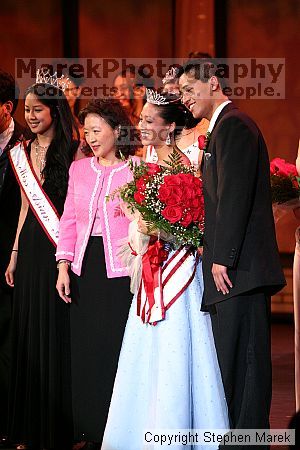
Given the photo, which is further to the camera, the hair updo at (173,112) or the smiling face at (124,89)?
the smiling face at (124,89)

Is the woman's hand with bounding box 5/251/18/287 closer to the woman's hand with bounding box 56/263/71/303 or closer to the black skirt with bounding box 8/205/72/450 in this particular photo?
the black skirt with bounding box 8/205/72/450

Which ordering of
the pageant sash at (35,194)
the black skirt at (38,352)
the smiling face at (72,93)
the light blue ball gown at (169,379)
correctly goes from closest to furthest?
the light blue ball gown at (169,379), the black skirt at (38,352), the pageant sash at (35,194), the smiling face at (72,93)

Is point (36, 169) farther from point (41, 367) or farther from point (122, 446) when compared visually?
point (122, 446)

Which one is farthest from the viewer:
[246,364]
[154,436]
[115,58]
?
[115,58]

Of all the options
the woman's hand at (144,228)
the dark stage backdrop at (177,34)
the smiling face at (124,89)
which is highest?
the dark stage backdrop at (177,34)

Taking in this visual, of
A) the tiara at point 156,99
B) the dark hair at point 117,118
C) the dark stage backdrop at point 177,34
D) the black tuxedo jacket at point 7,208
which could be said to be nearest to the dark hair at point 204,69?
the tiara at point 156,99

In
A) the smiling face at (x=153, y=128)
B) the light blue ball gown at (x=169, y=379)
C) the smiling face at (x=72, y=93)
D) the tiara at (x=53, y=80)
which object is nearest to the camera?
the light blue ball gown at (x=169, y=379)

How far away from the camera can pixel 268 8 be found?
761cm

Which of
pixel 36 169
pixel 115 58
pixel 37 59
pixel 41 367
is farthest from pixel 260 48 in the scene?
pixel 41 367

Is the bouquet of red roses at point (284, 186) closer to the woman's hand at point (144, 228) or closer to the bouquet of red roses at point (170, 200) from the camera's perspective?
the bouquet of red roses at point (170, 200)

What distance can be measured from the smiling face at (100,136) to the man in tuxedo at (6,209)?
0.58m

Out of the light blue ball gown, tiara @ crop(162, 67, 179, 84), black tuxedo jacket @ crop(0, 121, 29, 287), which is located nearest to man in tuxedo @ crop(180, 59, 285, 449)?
→ the light blue ball gown

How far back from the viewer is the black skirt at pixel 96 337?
4.08 m

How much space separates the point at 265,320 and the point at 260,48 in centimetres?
454
